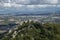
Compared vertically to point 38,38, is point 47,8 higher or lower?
lower

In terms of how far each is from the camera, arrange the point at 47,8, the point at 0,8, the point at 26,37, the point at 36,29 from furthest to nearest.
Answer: the point at 47,8, the point at 0,8, the point at 36,29, the point at 26,37

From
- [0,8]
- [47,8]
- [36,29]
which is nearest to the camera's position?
[36,29]

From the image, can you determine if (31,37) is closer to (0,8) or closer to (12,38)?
(12,38)

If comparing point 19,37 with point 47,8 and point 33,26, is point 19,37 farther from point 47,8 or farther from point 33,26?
point 47,8

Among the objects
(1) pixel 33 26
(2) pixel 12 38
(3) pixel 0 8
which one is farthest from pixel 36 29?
(3) pixel 0 8

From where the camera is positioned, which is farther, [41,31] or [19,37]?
[41,31]

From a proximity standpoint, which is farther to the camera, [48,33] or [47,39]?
[48,33]

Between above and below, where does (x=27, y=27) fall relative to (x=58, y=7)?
above

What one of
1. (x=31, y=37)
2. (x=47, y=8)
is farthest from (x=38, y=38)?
(x=47, y=8)

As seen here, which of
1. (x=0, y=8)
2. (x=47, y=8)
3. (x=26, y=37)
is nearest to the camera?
(x=26, y=37)
